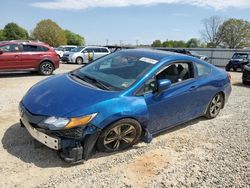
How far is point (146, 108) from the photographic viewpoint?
4.18 metres

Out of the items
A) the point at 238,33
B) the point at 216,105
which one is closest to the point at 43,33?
the point at 238,33

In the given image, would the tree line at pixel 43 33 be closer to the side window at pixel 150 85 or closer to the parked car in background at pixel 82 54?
the parked car in background at pixel 82 54

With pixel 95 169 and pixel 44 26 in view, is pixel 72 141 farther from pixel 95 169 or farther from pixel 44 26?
pixel 44 26

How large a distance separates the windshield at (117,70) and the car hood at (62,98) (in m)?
0.30

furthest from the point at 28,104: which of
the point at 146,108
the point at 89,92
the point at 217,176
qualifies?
the point at 217,176

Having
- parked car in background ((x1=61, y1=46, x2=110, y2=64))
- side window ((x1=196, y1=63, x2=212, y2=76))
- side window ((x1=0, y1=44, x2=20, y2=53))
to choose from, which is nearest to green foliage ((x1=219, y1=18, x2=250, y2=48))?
parked car in background ((x1=61, y1=46, x2=110, y2=64))

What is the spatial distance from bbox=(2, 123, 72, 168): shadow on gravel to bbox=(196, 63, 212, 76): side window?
10.2ft

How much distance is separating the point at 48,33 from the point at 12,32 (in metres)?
12.8

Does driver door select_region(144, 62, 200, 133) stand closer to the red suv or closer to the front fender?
the front fender

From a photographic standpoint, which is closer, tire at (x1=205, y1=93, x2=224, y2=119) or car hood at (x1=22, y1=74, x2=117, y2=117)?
car hood at (x1=22, y1=74, x2=117, y2=117)

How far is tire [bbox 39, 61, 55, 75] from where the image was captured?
12352mm

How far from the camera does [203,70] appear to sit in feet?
18.3

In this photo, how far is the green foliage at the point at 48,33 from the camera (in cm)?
6594

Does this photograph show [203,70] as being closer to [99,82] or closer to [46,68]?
[99,82]
